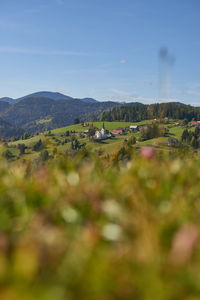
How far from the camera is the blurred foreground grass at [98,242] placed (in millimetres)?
1003

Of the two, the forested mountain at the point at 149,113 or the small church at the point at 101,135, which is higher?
the forested mountain at the point at 149,113

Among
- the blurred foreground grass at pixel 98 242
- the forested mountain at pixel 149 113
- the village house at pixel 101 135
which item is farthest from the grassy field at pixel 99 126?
the blurred foreground grass at pixel 98 242

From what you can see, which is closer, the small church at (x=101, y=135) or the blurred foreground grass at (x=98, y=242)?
the blurred foreground grass at (x=98, y=242)

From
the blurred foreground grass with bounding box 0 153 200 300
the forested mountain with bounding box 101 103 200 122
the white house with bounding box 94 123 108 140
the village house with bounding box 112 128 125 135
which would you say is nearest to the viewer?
the blurred foreground grass with bounding box 0 153 200 300

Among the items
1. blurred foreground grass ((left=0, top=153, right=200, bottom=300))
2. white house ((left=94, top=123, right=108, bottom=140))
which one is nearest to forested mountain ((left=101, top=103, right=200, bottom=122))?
white house ((left=94, top=123, right=108, bottom=140))

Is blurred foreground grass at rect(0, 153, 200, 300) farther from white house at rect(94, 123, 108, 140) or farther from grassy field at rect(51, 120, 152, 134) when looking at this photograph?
grassy field at rect(51, 120, 152, 134)

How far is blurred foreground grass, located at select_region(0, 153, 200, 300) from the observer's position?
1.00m

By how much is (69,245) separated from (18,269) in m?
0.27

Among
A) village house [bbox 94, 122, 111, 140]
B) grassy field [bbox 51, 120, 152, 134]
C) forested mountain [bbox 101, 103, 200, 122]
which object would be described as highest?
forested mountain [bbox 101, 103, 200, 122]

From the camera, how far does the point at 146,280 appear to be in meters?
1.02

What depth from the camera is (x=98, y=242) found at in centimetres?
130

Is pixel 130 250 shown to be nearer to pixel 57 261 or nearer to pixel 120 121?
pixel 57 261

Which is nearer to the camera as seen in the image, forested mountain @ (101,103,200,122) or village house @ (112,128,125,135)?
village house @ (112,128,125,135)

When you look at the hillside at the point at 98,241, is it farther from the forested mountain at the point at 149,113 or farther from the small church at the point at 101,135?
the forested mountain at the point at 149,113
